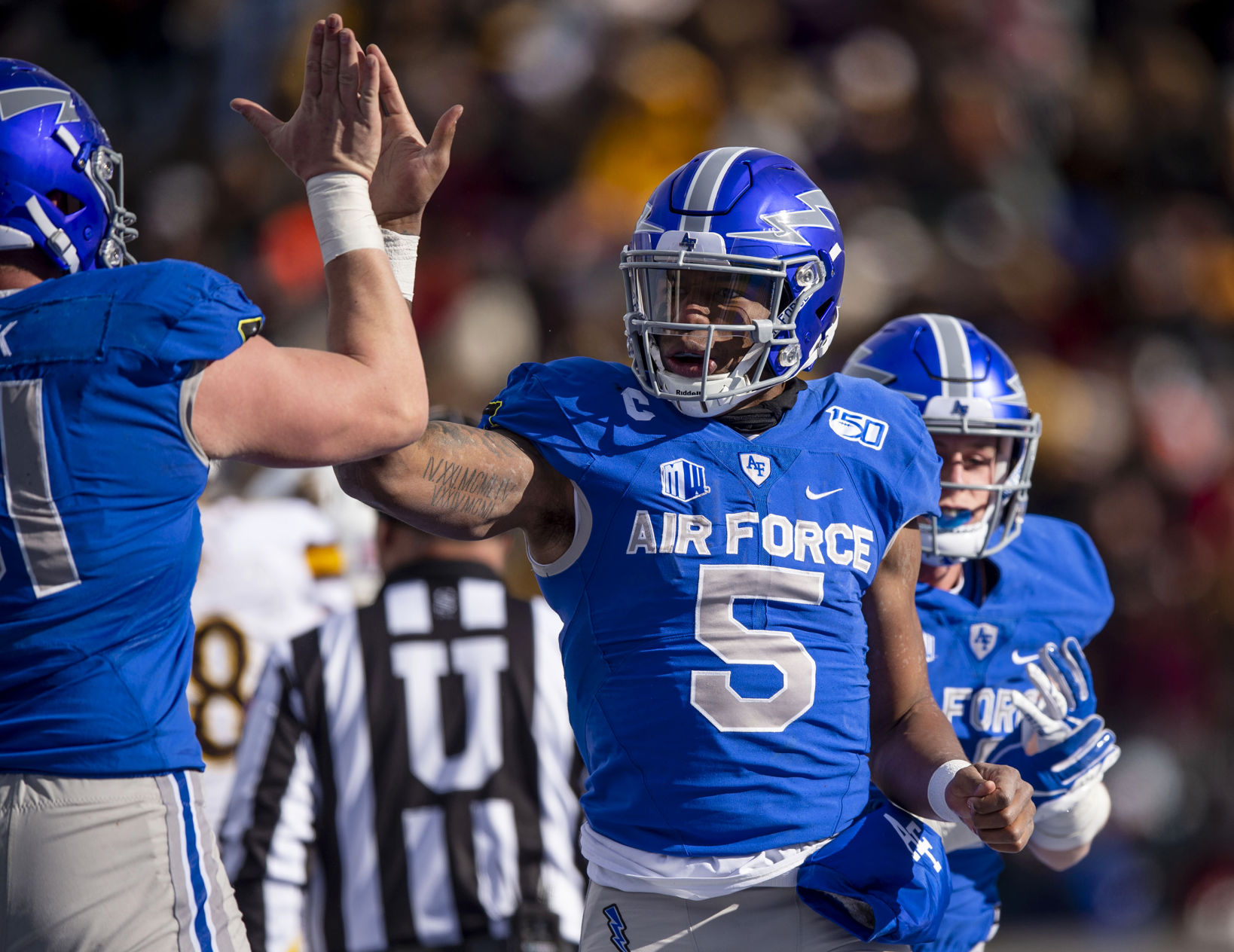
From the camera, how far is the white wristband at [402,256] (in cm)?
209

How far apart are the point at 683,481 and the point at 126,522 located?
83 centimetres

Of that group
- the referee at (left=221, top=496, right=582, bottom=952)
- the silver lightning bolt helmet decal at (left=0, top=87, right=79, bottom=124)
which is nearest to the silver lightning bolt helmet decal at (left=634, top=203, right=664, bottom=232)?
the silver lightning bolt helmet decal at (left=0, top=87, right=79, bottom=124)

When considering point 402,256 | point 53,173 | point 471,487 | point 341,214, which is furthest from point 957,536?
point 53,173

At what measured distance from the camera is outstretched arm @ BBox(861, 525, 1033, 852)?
7.45ft

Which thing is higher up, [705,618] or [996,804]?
[705,618]

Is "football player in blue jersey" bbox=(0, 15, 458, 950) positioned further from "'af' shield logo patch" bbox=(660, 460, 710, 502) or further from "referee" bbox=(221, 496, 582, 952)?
"referee" bbox=(221, 496, 582, 952)

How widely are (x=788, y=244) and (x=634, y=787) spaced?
914 millimetres

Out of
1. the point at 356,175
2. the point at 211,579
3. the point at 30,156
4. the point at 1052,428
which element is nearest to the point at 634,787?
the point at 356,175

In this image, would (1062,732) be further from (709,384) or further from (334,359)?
(334,359)

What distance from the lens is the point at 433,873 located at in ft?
10.7

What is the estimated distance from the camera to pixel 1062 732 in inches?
108

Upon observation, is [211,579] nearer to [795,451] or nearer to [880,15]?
[795,451]

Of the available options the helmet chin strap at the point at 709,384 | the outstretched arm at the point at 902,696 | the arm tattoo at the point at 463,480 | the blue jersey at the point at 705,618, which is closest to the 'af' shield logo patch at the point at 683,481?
the blue jersey at the point at 705,618

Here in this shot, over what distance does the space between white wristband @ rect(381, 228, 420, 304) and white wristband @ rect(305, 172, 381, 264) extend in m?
0.13
